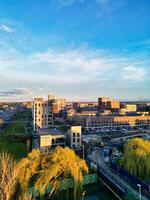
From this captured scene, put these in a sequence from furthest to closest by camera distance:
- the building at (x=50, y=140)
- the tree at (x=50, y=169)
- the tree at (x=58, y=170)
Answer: the building at (x=50, y=140) → the tree at (x=58, y=170) → the tree at (x=50, y=169)

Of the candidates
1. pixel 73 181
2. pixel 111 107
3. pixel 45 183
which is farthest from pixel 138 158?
pixel 111 107

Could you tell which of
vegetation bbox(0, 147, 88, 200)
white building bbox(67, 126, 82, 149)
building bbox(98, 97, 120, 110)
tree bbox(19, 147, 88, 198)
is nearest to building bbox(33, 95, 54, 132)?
white building bbox(67, 126, 82, 149)

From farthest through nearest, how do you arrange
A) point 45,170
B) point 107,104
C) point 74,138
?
point 107,104, point 74,138, point 45,170

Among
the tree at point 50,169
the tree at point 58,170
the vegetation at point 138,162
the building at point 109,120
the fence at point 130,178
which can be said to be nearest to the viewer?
the tree at point 50,169

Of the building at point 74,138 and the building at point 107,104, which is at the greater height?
the building at point 107,104

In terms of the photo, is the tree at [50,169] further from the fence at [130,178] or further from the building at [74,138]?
the building at [74,138]

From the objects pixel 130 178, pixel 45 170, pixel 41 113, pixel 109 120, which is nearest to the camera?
pixel 45 170

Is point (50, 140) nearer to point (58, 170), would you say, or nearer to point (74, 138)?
point (74, 138)

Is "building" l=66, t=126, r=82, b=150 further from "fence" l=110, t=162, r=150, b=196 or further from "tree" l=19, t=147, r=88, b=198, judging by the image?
"tree" l=19, t=147, r=88, b=198

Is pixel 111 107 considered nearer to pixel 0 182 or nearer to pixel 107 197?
pixel 107 197

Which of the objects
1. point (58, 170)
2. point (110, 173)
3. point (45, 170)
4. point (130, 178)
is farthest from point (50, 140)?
point (45, 170)

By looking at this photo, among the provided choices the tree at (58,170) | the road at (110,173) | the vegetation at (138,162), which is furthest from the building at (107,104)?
the tree at (58,170)

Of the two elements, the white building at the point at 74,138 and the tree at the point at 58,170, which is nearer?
the tree at the point at 58,170

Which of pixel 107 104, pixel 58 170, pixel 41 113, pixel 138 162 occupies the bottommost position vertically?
pixel 138 162
